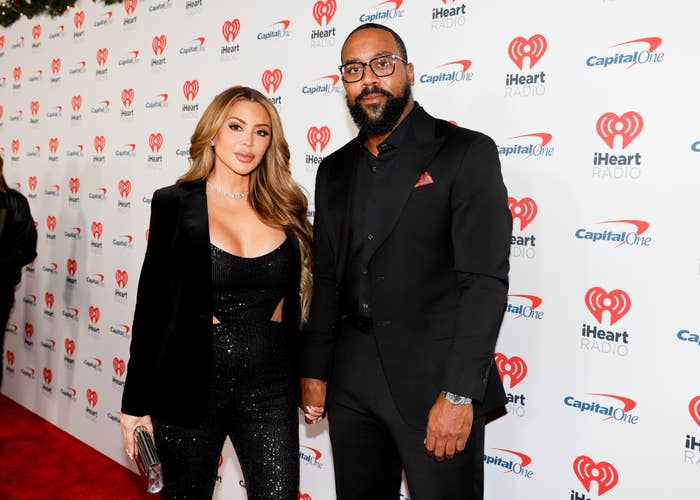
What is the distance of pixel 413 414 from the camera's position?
2018 mm

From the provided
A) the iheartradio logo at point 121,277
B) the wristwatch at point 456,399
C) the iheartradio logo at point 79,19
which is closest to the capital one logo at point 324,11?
the wristwatch at point 456,399

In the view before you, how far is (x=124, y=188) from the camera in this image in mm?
4293

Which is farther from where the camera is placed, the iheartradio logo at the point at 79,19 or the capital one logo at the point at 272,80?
the iheartradio logo at the point at 79,19

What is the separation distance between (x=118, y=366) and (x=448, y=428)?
315cm

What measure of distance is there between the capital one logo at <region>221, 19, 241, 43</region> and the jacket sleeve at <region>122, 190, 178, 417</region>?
1.62 metres

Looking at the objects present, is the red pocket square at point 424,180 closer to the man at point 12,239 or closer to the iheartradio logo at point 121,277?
the iheartradio logo at point 121,277

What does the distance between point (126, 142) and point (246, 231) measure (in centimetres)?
228

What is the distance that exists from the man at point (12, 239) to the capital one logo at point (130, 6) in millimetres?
1315

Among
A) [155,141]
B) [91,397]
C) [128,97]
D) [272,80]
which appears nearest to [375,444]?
[272,80]

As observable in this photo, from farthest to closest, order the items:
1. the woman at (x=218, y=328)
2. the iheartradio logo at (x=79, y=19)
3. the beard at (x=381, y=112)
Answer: the iheartradio logo at (x=79, y=19), the woman at (x=218, y=328), the beard at (x=381, y=112)

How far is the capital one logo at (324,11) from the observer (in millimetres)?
3064

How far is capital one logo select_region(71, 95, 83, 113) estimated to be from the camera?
470cm

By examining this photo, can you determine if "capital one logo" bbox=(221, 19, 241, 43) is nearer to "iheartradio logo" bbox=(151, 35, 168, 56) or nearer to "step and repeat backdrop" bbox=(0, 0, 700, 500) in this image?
"step and repeat backdrop" bbox=(0, 0, 700, 500)

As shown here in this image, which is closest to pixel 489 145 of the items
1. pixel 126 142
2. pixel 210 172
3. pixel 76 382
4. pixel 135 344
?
pixel 210 172
